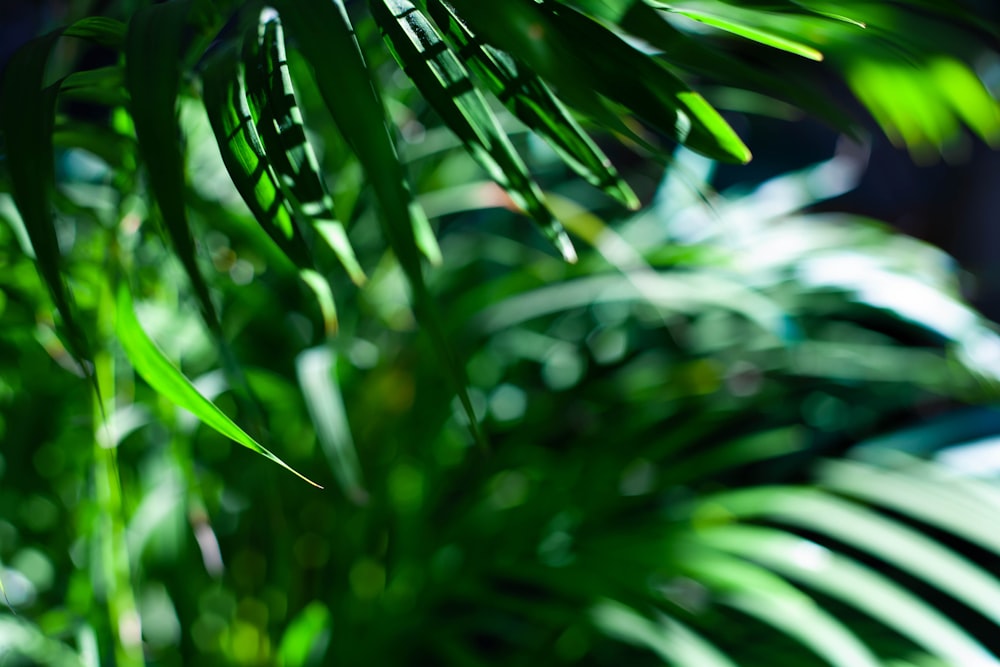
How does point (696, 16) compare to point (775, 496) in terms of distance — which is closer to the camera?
point (696, 16)

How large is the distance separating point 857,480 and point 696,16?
0.40 metres

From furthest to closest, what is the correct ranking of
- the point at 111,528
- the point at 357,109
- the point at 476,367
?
the point at 476,367, the point at 111,528, the point at 357,109

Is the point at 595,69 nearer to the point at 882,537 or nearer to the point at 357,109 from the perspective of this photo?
the point at 357,109

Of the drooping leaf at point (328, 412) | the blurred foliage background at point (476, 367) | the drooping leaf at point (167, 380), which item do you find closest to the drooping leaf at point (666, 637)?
the blurred foliage background at point (476, 367)

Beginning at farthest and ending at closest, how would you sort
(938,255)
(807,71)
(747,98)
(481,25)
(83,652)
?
1. (807,71)
2. (747,98)
3. (938,255)
4. (83,652)
5. (481,25)

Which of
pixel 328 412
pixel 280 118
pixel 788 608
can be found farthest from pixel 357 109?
pixel 788 608

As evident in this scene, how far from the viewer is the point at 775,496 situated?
515 mm

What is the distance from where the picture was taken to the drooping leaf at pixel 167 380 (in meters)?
0.22

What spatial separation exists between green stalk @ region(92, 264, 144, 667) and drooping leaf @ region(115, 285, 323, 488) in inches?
4.0

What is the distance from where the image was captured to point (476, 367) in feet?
2.13

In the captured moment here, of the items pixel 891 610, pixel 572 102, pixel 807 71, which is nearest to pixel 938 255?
pixel 891 610

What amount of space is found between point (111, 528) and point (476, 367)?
312 mm

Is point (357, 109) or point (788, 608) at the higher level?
point (357, 109)

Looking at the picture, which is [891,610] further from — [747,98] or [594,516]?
[747,98]
